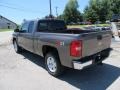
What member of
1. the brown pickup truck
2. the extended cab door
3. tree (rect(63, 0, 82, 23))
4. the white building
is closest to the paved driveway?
the brown pickup truck

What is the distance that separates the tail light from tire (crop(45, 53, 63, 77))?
0.96 metres

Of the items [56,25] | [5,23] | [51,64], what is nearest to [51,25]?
[56,25]

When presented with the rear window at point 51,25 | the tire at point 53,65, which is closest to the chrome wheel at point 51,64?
the tire at point 53,65

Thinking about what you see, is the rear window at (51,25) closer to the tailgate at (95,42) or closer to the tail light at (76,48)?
the tailgate at (95,42)

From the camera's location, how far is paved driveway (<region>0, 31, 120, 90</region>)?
5.38m

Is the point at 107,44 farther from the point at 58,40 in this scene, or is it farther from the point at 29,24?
the point at 29,24

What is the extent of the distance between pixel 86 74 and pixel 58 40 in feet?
5.33

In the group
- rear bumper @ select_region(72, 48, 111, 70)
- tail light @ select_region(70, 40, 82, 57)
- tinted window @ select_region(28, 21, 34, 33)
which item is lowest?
rear bumper @ select_region(72, 48, 111, 70)

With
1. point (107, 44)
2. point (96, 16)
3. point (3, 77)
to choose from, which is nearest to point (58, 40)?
point (107, 44)

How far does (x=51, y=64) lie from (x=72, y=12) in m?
69.2

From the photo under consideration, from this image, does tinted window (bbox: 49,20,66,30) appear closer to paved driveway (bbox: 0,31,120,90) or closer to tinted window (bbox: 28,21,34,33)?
tinted window (bbox: 28,21,34,33)

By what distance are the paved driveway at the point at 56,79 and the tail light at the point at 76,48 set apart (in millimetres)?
956

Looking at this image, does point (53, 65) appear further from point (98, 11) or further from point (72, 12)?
point (72, 12)

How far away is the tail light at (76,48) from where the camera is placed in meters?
4.97
